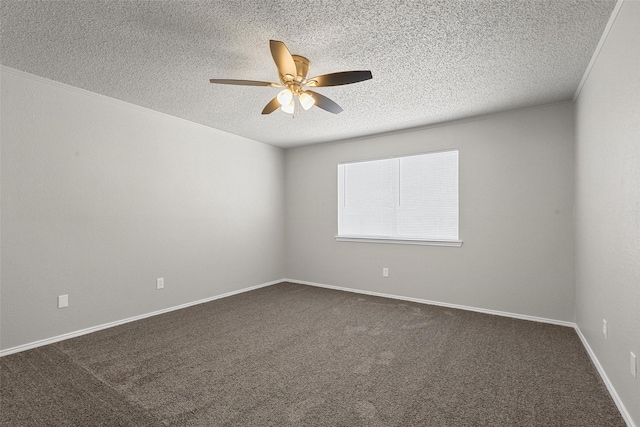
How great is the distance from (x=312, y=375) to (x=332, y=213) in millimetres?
3145

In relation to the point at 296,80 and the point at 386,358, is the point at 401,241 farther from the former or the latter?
the point at 296,80

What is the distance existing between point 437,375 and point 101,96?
4.11 meters

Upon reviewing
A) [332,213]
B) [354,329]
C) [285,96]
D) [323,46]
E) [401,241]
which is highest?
[323,46]

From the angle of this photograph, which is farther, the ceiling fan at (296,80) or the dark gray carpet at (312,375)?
the ceiling fan at (296,80)

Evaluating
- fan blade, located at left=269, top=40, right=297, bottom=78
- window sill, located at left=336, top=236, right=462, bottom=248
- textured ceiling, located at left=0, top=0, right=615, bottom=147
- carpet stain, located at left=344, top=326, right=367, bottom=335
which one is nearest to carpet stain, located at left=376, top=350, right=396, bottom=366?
carpet stain, located at left=344, top=326, right=367, bottom=335

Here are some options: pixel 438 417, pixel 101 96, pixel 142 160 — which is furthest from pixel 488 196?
pixel 101 96

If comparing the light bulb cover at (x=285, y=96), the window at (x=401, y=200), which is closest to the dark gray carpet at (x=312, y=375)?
the window at (x=401, y=200)

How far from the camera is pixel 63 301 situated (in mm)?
3014

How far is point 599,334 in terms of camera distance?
2.37 metres

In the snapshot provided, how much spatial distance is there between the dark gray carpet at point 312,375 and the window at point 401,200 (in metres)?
1.29

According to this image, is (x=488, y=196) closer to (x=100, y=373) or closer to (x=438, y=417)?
(x=438, y=417)

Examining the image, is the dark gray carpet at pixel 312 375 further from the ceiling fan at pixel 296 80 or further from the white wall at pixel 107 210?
the ceiling fan at pixel 296 80

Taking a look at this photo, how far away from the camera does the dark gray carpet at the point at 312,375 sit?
1843mm

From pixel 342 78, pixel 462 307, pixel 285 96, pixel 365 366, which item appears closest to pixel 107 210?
pixel 285 96
